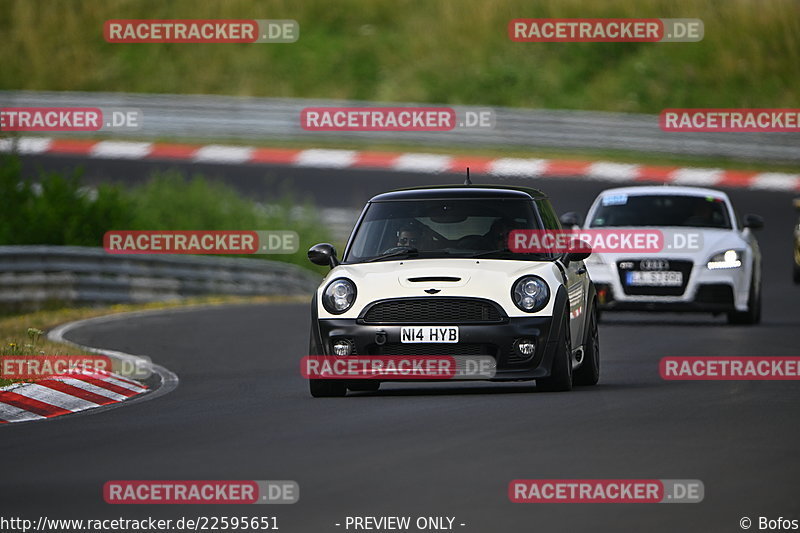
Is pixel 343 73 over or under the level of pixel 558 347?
over

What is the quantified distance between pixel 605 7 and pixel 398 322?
3394cm

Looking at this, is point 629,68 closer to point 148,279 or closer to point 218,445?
point 148,279

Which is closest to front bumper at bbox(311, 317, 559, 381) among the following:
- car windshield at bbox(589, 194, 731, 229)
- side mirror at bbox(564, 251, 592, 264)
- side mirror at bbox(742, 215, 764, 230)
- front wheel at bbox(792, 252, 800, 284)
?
side mirror at bbox(564, 251, 592, 264)

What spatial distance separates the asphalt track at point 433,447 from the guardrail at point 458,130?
20766mm

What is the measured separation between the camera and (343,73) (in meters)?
44.5

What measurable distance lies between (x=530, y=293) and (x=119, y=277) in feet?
46.1

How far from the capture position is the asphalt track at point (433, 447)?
7.63m

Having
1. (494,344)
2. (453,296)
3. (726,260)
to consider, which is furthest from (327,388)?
(726,260)

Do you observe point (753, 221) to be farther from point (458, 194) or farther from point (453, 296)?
point (453, 296)

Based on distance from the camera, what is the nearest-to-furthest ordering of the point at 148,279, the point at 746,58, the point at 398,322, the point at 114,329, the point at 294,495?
1. the point at 294,495
2. the point at 398,322
3. the point at 114,329
4. the point at 148,279
5. the point at 746,58

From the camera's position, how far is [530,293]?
12047 mm

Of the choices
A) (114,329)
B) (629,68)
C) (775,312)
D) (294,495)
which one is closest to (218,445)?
(294,495)

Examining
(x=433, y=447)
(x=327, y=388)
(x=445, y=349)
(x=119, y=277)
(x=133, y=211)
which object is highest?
(x=133, y=211)

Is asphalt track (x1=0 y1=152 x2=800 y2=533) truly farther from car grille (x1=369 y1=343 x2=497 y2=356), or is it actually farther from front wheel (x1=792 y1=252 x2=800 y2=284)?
front wheel (x1=792 y1=252 x2=800 y2=284)
